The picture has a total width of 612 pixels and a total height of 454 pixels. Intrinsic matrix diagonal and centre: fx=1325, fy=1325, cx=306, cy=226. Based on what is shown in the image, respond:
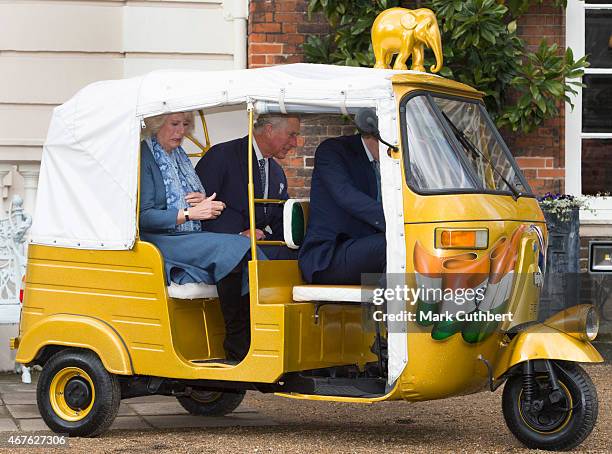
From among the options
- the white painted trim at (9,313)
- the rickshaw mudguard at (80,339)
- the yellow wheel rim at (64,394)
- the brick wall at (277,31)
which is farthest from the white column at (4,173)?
the yellow wheel rim at (64,394)

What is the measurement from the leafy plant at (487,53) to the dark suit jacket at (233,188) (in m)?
2.79

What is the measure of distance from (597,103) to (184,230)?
16.1 ft

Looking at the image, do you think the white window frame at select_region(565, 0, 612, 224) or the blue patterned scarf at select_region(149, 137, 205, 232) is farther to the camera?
the white window frame at select_region(565, 0, 612, 224)

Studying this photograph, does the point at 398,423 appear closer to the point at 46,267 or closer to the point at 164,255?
the point at 164,255

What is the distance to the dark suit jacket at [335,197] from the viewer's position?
690 cm

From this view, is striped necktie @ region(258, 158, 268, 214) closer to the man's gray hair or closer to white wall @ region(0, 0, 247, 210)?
the man's gray hair

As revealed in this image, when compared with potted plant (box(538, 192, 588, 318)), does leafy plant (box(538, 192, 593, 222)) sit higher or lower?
higher

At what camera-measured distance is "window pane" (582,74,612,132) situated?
433 inches

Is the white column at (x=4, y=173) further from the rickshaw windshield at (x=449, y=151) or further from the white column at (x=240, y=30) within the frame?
the rickshaw windshield at (x=449, y=151)

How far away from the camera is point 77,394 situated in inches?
282

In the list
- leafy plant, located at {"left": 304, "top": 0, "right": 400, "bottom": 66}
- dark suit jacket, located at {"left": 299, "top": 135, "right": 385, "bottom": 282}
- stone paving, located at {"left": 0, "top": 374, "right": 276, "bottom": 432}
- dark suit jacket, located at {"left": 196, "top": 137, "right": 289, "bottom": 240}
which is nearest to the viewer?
dark suit jacket, located at {"left": 299, "top": 135, "right": 385, "bottom": 282}

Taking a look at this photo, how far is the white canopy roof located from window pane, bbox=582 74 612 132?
4660 millimetres

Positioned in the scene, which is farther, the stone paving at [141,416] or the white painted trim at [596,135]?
the white painted trim at [596,135]

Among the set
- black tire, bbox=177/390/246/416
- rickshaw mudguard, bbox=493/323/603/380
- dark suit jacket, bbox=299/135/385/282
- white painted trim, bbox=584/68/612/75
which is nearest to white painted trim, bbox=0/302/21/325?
black tire, bbox=177/390/246/416
